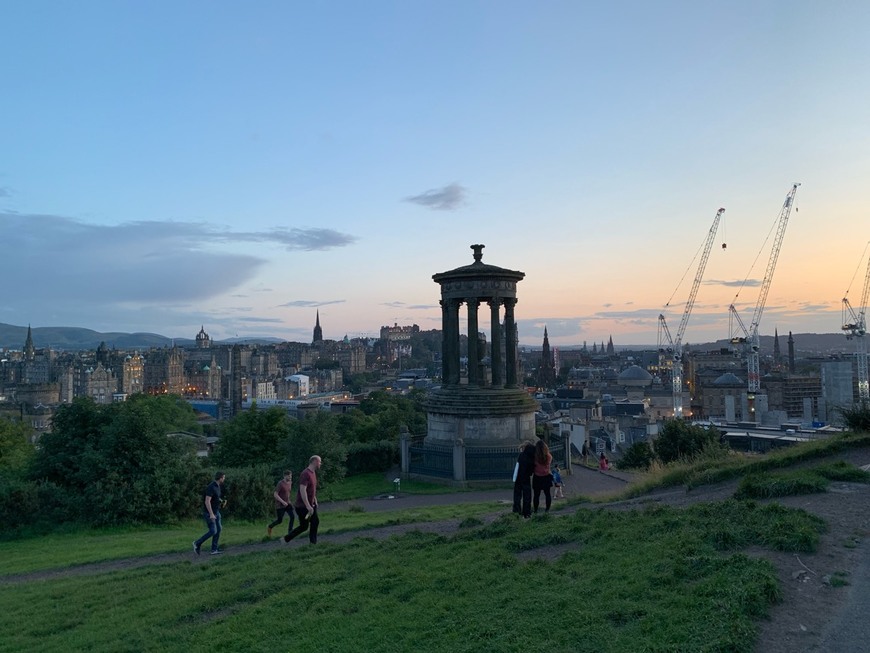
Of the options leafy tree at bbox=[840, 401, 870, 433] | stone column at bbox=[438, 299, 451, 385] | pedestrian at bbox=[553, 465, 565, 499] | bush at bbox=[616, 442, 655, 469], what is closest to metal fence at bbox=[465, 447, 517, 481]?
pedestrian at bbox=[553, 465, 565, 499]

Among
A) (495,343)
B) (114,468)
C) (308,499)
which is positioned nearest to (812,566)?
(308,499)

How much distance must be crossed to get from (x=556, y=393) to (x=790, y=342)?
9490 cm

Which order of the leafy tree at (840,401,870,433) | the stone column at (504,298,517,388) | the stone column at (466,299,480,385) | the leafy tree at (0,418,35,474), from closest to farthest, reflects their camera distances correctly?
the leafy tree at (840,401,870,433) → the stone column at (466,299,480,385) → the leafy tree at (0,418,35,474) → the stone column at (504,298,517,388)

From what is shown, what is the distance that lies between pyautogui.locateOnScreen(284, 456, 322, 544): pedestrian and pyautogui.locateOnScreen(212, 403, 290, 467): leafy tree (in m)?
17.1

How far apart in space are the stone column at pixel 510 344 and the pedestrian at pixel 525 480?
50.3 ft

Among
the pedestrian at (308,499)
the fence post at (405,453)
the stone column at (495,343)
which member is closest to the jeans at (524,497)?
the pedestrian at (308,499)

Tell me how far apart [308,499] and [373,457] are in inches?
688

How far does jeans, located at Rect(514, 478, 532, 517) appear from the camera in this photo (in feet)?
35.5

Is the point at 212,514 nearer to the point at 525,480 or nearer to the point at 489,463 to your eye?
the point at 525,480

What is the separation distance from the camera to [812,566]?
626 cm

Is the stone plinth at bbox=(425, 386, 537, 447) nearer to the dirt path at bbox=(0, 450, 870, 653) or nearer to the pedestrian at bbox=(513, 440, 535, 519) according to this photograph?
the dirt path at bbox=(0, 450, 870, 653)

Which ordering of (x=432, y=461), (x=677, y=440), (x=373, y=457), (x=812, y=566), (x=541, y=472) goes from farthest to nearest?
(x=677, y=440) < (x=373, y=457) < (x=432, y=461) < (x=541, y=472) < (x=812, y=566)

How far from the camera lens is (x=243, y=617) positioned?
265 inches

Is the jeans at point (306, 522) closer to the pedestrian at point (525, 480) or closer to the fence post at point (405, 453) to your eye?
the pedestrian at point (525, 480)
